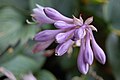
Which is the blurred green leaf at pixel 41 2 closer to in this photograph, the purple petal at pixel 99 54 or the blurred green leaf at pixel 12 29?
the blurred green leaf at pixel 12 29

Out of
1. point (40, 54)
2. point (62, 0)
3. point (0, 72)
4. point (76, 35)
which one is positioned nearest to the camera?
point (76, 35)

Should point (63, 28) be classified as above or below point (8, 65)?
above

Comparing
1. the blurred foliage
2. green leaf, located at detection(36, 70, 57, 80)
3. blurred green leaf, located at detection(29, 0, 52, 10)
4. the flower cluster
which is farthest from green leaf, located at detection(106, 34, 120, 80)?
the flower cluster

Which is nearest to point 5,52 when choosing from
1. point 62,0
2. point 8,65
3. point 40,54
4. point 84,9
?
point 8,65

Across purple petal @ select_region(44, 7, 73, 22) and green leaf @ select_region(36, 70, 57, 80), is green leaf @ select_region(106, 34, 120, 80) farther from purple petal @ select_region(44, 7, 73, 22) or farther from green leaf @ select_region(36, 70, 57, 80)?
purple petal @ select_region(44, 7, 73, 22)

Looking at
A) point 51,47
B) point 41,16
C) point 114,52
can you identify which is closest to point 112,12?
point 114,52

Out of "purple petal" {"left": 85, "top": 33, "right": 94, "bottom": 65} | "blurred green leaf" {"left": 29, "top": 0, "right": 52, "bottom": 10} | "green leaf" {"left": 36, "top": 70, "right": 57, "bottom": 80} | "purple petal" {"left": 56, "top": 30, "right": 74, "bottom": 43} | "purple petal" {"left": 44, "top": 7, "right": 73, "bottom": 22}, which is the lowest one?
"green leaf" {"left": 36, "top": 70, "right": 57, "bottom": 80}

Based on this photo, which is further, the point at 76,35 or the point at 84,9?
the point at 84,9

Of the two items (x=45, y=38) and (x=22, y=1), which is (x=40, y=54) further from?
(x=45, y=38)
